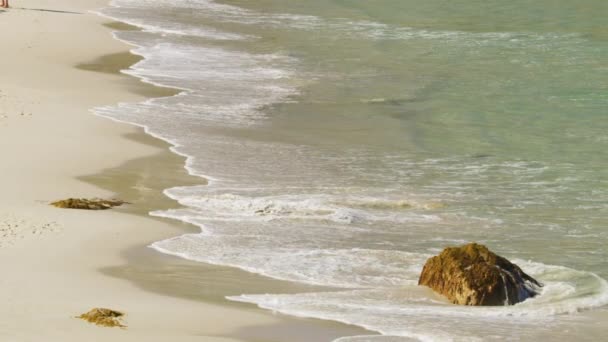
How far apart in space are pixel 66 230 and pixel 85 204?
906mm

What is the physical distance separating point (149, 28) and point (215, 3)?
22.6 feet

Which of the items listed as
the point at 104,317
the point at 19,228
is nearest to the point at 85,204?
the point at 19,228

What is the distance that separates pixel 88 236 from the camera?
980 cm

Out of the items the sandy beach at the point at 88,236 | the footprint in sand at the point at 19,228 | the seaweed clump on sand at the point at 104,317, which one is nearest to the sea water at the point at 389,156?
the sandy beach at the point at 88,236

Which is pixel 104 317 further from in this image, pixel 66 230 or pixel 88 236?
pixel 66 230

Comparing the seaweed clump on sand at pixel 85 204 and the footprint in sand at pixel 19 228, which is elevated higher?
the seaweed clump on sand at pixel 85 204

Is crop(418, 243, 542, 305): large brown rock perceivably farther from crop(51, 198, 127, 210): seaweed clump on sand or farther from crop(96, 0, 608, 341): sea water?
crop(51, 198, 127, 210): seaweed clump on sand

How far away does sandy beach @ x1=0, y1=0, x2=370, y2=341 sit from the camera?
25.2 feet

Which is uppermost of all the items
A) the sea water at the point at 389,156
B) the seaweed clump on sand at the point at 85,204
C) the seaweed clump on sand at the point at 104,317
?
the sea water at the point at 389,156

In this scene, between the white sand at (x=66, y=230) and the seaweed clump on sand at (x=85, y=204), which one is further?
the seaweed clump on sand at (x=85, y=204)

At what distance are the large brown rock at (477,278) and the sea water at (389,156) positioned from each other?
0.36 ft

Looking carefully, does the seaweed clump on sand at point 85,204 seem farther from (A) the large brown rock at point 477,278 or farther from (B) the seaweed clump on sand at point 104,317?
(A) the large brown rock at point 477,278

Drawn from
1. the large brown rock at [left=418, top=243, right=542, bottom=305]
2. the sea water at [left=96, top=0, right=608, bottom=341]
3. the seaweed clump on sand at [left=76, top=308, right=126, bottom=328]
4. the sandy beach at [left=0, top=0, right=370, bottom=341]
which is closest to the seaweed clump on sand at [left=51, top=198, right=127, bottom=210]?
the sandy beach at [left=0, top=0, right=370, bottom=341]

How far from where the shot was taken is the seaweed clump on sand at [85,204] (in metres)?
10.7
